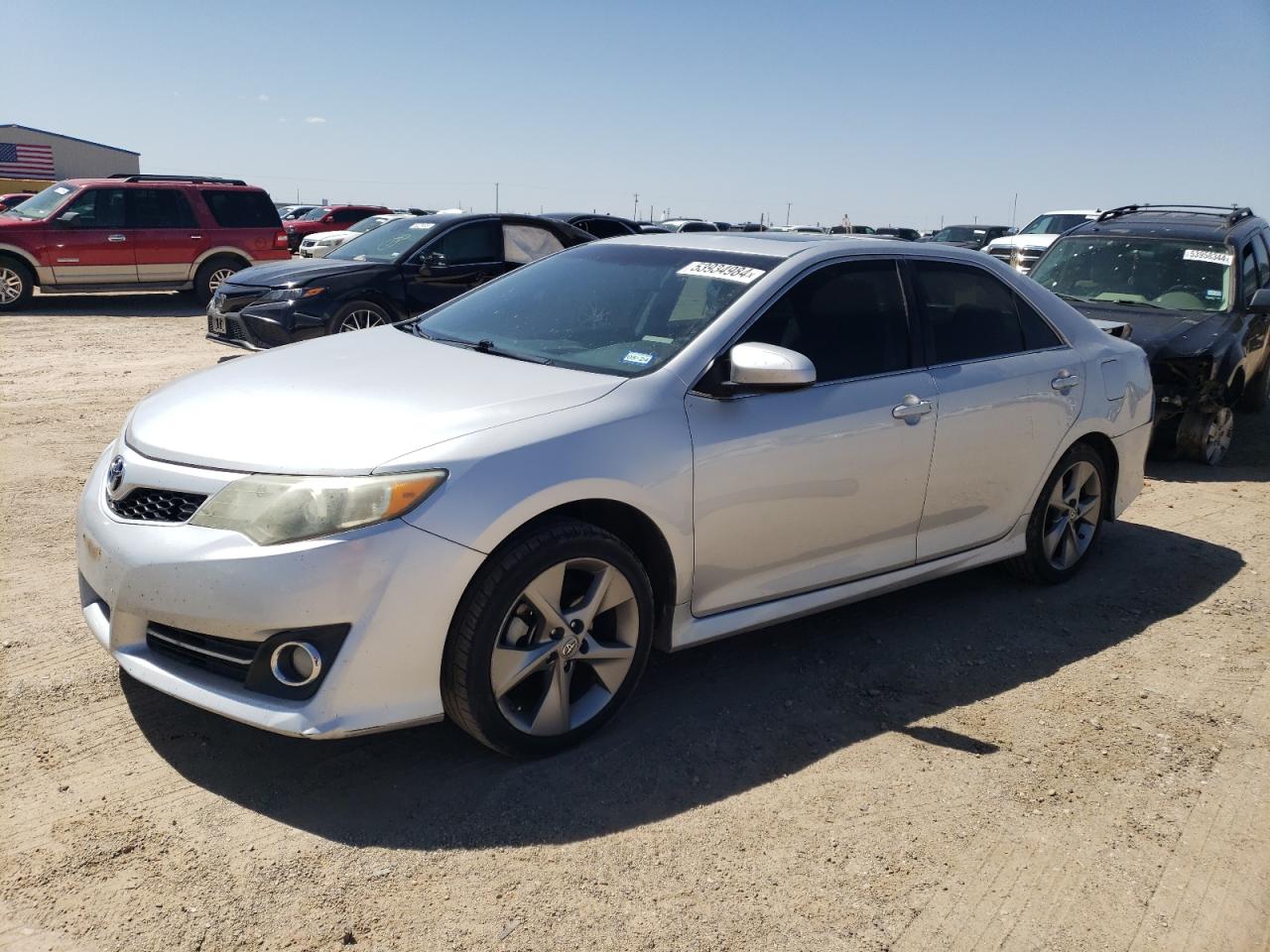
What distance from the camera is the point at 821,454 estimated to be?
395 centimetres

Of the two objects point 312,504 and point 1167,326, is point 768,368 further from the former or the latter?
point 1167,326

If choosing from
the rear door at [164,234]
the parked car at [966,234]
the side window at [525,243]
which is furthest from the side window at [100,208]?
→ the parked car at [966,234]

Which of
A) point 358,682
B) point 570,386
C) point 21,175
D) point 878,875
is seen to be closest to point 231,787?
point 358,682

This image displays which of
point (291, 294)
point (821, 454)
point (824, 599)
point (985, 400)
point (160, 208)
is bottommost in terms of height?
point (824, 599)

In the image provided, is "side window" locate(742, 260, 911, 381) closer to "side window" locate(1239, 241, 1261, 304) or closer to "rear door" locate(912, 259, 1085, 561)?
"rear door" locate(912, 259, 1085, 561)

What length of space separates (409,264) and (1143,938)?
9145 millimetres

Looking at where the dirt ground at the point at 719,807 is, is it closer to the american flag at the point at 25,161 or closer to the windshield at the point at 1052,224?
the windshield at the point at 1052,224

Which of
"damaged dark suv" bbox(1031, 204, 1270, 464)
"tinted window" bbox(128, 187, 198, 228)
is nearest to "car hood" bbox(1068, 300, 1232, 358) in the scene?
"damaged dark suv" bbox(1031, 204, 1270, 464)

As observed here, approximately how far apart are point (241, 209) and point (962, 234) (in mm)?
19019

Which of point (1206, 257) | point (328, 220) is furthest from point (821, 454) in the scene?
point (328, 220)

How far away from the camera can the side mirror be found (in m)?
3.61

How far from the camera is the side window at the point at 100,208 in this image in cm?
1537

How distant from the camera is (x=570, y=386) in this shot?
359 centimetres

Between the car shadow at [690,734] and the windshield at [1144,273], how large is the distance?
435 cm
